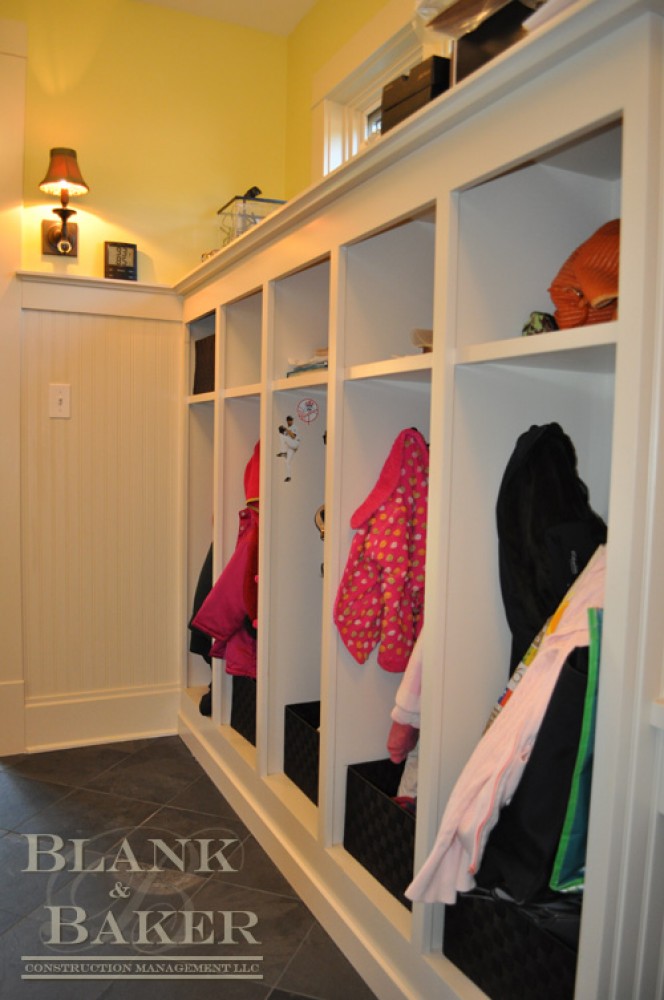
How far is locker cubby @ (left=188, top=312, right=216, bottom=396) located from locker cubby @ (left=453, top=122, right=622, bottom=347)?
5.07 ft

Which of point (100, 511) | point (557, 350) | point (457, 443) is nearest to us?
point (557, 350)

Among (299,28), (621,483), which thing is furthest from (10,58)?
(621,483)

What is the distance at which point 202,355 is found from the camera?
3020mm

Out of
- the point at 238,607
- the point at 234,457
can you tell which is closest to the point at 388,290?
the point at 234,457

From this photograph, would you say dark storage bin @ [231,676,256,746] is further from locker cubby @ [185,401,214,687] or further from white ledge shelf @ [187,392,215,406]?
white ledge shelf @ [187,392,215,406]

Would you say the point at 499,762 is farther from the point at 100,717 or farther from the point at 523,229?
the point at 100,717

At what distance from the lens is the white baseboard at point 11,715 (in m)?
2.95

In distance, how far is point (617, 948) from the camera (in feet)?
3.82

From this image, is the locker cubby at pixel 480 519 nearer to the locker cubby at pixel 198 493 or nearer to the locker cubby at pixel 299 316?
the locker cubby at pixel 299 316

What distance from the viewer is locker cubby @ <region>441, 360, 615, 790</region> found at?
1510mm

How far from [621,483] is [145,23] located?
9.77 ft

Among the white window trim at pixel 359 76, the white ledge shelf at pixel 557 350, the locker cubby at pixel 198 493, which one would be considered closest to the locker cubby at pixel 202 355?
the locker cubby at pixel 198 493

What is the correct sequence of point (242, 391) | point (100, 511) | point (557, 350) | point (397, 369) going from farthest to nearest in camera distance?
point (100, 511) → point (242, 391) → point (397, 369) → point (557, 350)

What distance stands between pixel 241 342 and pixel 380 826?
168 centimetres
